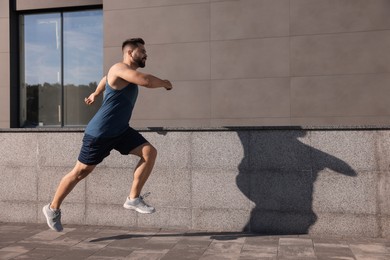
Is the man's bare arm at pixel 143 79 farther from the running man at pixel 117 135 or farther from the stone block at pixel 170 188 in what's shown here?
the stone block at pixel 170 188

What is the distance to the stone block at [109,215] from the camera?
243 inches

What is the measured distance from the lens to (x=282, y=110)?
7.57m

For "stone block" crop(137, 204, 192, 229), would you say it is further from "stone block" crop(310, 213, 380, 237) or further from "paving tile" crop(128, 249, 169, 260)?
"stone block" crop(310, 213, 380, 237)

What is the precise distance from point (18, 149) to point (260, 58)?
436cm

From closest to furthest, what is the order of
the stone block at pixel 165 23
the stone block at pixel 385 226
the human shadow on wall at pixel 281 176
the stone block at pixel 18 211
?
the stone block at pixel 385 226, the human shadow on wall at pixel 281 176, the stone block at pixel 18 211, the stone block at pixel 165 23

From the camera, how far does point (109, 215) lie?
6.24 metres

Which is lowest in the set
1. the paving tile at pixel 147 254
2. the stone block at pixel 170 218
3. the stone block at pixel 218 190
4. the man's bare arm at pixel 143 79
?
the paving tile at pixel 147 254

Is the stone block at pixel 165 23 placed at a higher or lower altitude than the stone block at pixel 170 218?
higher

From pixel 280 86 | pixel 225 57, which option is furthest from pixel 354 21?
pixel 225 57

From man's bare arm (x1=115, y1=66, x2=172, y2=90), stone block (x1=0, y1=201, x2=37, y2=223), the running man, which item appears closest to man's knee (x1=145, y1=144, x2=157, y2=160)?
the running man

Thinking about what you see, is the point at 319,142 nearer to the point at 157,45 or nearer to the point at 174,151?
the point at 174,151

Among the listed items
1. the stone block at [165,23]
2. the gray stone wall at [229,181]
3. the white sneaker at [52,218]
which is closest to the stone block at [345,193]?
the gray stone wall at [229,181]

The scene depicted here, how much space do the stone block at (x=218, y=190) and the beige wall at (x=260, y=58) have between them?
78.7 inches

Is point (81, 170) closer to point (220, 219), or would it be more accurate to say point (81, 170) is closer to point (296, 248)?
point (220, 219)
